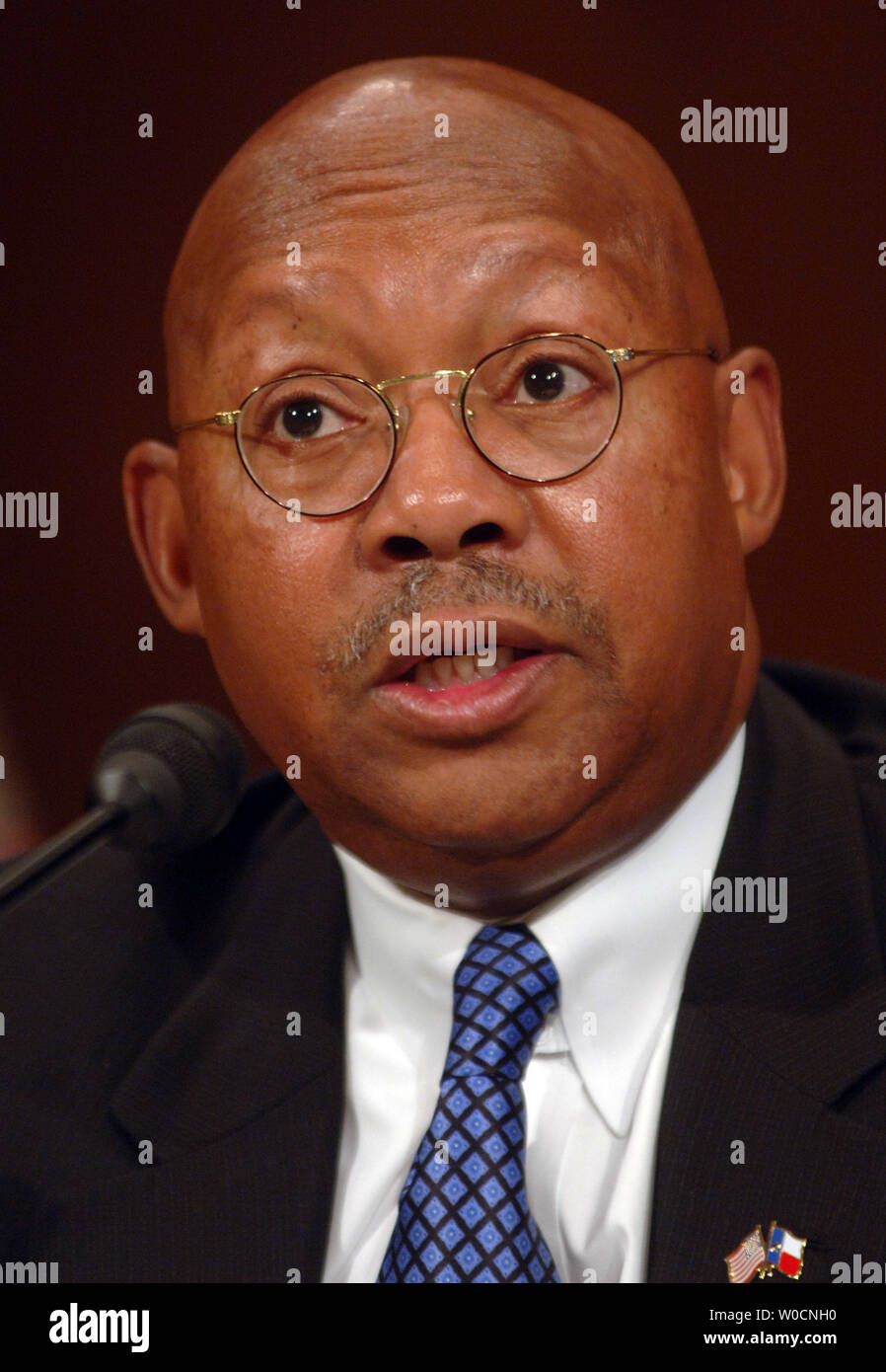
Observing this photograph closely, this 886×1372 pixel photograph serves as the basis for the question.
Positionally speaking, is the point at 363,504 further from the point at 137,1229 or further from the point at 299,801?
the point at 137,1229

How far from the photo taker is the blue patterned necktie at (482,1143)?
1.25m

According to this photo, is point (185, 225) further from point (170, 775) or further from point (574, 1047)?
point (574, 1047)

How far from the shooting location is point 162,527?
62.1 inches

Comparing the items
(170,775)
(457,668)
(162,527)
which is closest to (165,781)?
(170,775)

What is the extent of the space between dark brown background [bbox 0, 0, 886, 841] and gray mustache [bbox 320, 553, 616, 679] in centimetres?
61

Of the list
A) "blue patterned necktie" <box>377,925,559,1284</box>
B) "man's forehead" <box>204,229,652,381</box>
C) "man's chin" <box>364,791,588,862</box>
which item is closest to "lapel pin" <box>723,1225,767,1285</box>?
"blue patterned necktie" <box>377,925,559,1284</box>

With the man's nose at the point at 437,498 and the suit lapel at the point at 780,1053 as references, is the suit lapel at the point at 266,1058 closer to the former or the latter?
the suit lapel at the point at 780,1053

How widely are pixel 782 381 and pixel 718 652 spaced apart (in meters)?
0.53

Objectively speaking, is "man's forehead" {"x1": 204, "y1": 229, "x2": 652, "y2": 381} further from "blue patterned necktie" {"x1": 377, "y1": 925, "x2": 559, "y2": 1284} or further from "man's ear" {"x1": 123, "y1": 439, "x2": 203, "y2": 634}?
"blue patterned necktie" {"x1": 377, "y1": 925, "x2": 559, "y2": 1284}

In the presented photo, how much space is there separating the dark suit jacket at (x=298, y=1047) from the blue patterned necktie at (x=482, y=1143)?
0.10 meters

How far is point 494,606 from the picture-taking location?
1.24 metres

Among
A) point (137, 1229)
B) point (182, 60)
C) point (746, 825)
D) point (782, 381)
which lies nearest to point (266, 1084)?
point (137, 1229)

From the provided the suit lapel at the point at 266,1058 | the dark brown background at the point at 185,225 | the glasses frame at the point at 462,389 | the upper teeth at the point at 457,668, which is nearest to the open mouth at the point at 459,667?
the upper teeth at the point at 457,668

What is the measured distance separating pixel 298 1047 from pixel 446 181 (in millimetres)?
775
